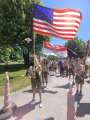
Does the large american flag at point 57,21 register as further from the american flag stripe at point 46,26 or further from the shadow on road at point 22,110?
the shadow on road at point 22,110

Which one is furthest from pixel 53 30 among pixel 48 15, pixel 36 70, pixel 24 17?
pixel 24 17

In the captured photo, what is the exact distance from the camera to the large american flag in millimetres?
14359

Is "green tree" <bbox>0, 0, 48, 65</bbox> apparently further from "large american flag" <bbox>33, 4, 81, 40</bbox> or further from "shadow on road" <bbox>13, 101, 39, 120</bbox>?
"shadow on road" <bbox>13, 101, 39, 120</bbox>

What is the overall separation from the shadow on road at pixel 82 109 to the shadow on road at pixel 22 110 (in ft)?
5.15

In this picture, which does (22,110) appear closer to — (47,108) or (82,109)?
(47,108)

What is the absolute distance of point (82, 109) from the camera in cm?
1408

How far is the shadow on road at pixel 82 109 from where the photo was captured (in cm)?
1313

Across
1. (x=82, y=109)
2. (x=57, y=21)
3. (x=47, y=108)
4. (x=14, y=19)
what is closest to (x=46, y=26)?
(x=57, y=21)

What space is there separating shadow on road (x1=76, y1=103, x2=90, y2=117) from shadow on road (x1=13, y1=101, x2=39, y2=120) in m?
1.57

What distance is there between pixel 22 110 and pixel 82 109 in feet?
6.99

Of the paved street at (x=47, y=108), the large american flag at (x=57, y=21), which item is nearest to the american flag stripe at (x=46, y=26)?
the large american flag at (x=57, y=21)

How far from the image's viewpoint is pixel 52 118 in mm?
12281

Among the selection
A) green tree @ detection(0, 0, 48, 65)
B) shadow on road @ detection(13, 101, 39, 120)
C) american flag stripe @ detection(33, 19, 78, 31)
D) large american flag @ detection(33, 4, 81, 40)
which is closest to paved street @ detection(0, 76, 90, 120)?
shadow on road @ detection(13, 101, 39, 120)

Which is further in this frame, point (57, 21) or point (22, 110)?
point (57, 21)
